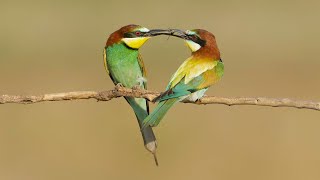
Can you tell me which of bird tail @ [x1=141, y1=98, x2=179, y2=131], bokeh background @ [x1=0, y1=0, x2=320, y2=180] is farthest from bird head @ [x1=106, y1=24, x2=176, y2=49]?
bokeh background @ [x1=0, y1=0, x2=320, y2=180]

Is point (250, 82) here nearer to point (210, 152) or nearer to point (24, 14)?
point (210, 152)

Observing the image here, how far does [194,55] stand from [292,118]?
344 centimetres

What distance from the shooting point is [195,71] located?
3.26 m

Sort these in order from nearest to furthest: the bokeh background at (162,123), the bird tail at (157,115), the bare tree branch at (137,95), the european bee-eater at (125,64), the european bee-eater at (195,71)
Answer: the bare tree branch at (137,95) < the bird tail at (157,115) < the european bee-eater at (195,71) < the european bee-eater at (125,64) < the bokeh background at (162,123)

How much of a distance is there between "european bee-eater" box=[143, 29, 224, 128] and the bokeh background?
2.68 meters

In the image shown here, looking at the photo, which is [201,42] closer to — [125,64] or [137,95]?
[137,95]

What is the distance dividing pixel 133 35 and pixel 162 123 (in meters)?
3.11

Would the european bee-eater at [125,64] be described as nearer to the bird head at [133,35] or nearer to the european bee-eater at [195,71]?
the bird head at [133,35]

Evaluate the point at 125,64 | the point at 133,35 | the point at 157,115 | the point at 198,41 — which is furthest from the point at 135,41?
the point at 157,115

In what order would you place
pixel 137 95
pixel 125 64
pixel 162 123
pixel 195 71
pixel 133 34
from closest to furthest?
pixel 137 95 < pixel 195 71 < pixel 133 34 < pixel 125 64 < pixel 162 123

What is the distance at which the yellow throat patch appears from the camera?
3.66 metres

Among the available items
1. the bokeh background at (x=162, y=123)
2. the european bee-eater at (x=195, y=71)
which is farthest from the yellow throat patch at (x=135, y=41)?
the bokeh background at (x=162, y=123)

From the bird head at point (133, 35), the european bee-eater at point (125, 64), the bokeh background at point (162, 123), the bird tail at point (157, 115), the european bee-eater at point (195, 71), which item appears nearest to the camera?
the bird tail at point (157, 115)

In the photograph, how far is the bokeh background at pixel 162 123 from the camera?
611 centimetres
